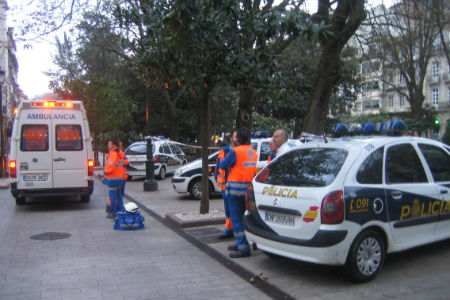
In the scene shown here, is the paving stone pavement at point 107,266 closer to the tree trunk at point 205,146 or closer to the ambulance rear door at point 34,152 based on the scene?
the tree trunk at point 205,146

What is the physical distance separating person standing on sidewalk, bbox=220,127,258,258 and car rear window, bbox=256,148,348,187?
39 centimetres

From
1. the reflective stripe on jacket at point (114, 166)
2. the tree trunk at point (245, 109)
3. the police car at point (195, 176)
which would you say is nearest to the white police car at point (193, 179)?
the police car at point (195, 176)

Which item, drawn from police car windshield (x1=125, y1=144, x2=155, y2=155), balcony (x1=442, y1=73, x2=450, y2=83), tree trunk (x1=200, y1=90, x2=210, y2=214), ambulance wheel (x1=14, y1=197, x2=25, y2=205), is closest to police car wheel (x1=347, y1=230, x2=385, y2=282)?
tree trunk (x1=200, y1=90, x2=210, y2=214)

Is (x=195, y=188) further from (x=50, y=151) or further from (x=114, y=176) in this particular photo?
(x=50, y=151)

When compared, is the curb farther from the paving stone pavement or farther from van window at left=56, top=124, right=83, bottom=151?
van window at left=56, top=124, right=83, bottom=151

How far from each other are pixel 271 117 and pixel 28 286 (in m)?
21.5

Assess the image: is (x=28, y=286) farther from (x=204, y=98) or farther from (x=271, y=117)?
(x=271, y=117)

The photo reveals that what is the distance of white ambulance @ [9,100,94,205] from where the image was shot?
10.5m

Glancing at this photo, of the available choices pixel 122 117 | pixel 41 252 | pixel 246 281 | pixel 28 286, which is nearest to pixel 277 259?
pixel 246 281

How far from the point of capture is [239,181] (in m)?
6.12

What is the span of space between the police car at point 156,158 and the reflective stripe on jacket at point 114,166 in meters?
7.82

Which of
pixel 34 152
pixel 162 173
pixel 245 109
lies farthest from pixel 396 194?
pixel 162 173

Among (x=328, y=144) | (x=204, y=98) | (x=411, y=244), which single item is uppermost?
(x=204, y=98)

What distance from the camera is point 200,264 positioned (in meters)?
6.05
